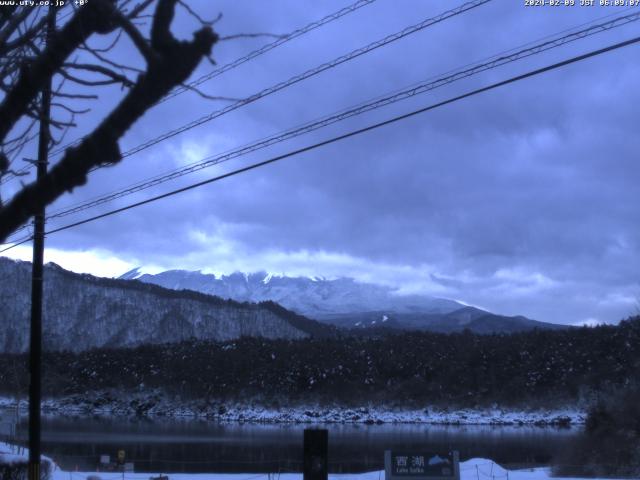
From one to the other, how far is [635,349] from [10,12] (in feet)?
257

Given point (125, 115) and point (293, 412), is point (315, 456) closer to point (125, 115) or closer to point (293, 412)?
point (125, 115)

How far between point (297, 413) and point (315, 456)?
68.2 m

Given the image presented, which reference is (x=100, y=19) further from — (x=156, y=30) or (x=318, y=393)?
(x=318, y=393)

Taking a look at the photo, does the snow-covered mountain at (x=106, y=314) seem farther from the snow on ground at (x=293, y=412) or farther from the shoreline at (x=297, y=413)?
the shoreline at (x=297, y=413)

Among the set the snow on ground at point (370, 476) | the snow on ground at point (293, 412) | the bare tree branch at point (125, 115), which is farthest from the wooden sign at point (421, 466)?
the snow on ground at point (293, 412)

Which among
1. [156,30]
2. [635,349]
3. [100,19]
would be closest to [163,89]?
[156,30]

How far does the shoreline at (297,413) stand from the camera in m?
73.3

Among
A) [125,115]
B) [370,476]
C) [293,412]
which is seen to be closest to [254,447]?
[370,476]

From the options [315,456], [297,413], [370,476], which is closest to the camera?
[315,456]

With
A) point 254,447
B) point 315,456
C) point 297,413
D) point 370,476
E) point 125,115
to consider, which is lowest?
point 297,413

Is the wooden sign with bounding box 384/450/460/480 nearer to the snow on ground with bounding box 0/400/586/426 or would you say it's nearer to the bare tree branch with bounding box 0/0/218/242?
the bare tree branch with bounding box 0/0/218/242

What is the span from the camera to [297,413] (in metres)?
82.6

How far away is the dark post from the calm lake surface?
12.7 meters

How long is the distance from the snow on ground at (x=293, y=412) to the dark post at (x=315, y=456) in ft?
187
